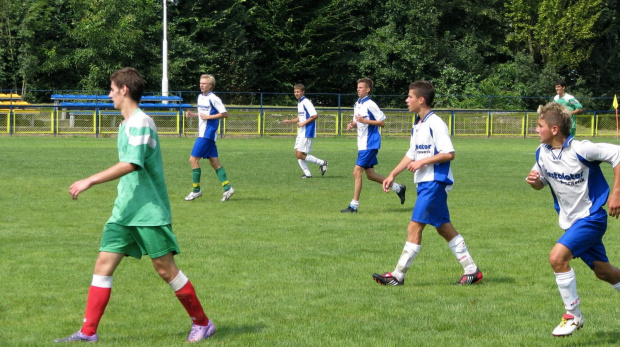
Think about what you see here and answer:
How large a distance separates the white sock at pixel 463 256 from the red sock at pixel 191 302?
273cm

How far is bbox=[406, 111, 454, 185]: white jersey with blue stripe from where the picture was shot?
24.5 feet

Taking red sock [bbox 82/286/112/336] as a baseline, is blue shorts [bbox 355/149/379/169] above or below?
above

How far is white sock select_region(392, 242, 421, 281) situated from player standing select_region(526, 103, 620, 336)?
171 cm

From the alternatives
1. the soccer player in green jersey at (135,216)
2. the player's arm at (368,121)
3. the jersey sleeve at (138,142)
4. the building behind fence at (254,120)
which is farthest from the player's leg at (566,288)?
the building behind fence at (254,120)

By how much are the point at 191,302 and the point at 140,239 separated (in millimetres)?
521

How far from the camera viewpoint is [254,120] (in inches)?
1512

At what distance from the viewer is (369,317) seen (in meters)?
6.28

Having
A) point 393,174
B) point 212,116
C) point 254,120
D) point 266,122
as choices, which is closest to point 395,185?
point 212,116

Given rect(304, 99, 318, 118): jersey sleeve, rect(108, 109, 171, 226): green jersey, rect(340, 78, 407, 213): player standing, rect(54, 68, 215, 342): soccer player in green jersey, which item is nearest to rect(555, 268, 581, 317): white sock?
rect(54, 68, 215, 342): soccer player in green jersey

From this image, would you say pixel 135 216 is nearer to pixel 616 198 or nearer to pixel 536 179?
pixel 536 179

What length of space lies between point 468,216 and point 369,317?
6.02 metres

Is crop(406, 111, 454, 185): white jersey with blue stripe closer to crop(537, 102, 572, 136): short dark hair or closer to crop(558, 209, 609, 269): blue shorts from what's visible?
crop(537, 102, 572, 136): short dark hair

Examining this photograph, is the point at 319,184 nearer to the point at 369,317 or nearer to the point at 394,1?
the point at 369,317

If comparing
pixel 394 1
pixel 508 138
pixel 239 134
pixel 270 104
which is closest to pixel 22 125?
pixel 239 134
